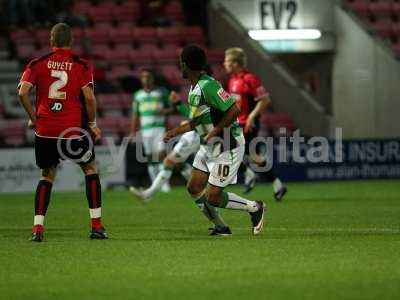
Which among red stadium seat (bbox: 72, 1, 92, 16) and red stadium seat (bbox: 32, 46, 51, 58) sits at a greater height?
red stadium seat (bbox: 72, 1, 92, 16)

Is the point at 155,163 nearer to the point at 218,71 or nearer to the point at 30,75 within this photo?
the point at 218,71

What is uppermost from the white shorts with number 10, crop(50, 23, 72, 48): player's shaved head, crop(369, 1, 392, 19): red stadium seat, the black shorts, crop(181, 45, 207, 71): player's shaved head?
crop(369, 1, 392, 19): red stadium seat

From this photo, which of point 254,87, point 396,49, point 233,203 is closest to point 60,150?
point 233,203

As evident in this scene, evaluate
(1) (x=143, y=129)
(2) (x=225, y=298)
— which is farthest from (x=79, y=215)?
(2) (x=225, y=298)

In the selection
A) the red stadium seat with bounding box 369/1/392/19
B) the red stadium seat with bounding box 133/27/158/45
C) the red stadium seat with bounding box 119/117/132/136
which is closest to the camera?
the red stadium seat with bounding box 119/117/132/136

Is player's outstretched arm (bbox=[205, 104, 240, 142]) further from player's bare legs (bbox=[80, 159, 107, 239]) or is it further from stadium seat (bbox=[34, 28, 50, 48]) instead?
stadium seat (bbox=[34, 28, 50, 48])

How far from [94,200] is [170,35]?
1429 cm

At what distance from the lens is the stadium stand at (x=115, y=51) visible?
22.8 meters

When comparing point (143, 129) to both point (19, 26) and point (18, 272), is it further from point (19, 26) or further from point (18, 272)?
point (18, 272)

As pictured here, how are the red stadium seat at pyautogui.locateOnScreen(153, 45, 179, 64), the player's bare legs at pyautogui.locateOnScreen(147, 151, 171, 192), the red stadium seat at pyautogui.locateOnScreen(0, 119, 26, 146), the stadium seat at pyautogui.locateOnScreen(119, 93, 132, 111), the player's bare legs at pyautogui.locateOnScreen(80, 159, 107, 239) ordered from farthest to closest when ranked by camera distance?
Result: the red stadium seat at pyautogui.locateOnScreen(153, 45, 179, 64) → the stadium seat at pyautogui.locateOnScreen(119, 93, 132, 111) → the red stadium seat at pyautogui.locateOnScreen(0, 119, 26, 146) → the player's bare legs at pyautogui.locateOnScreen(147, 151, 171, 192) → the player's bare legs at pyautogui.locateOnScreen(80, 159, 107, 239)

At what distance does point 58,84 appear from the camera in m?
11.3

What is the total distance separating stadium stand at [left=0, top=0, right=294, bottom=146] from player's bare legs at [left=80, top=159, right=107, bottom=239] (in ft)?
34.6

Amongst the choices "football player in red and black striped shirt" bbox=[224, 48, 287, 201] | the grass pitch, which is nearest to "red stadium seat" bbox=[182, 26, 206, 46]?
"football player in red and black striped shirt" bbox=[224, 48, 287, 201]

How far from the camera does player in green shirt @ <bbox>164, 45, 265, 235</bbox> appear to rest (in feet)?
36.3
